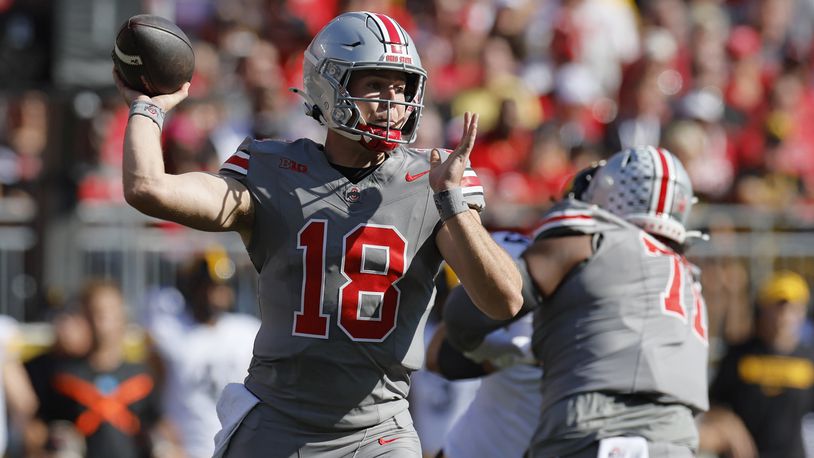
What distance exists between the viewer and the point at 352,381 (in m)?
4.33

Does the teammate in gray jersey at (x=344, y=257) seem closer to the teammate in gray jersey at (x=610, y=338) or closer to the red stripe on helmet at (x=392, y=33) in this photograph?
the red stripe on helmet at (x=392, y=33)

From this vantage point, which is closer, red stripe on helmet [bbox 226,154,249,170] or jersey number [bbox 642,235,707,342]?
red stripe on helmet [bbox 226,154,249,170]

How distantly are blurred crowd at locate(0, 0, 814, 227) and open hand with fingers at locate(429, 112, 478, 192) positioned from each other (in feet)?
15.9

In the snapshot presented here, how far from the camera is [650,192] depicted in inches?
210

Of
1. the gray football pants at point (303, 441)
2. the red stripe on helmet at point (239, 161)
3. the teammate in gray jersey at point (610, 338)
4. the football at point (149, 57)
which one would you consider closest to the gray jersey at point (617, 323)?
the teammate in gray jersey at point (610, 338)

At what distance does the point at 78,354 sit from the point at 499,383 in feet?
11.5

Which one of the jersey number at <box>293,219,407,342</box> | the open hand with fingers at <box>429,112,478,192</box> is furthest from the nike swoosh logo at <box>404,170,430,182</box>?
the open hand with fingers at <box>429,112,478,192</box>

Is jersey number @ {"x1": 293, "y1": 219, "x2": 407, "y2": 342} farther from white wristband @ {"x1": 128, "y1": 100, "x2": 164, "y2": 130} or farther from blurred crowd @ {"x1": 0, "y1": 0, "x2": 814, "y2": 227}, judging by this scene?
blurred crowd @ {"x1": 0, "y1": 0, "x2": 814, "y2": 227}

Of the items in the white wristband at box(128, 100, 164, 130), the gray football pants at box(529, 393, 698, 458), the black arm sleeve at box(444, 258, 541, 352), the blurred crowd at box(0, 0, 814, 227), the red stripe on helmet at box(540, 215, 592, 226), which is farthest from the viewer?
the blurred crowd at box(0, 0, 814, 227)

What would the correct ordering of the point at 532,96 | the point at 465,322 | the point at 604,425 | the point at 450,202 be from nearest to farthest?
1. the point at 450,202
2. the point at 604,425
3. the point at 465,322
4. the point at 532,96

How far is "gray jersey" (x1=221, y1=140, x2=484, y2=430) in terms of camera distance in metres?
4.30

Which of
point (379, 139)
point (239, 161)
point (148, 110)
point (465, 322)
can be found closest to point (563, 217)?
point (465, 322)

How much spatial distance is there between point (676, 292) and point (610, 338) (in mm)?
367

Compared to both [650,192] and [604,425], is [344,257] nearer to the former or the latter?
[604,425]
